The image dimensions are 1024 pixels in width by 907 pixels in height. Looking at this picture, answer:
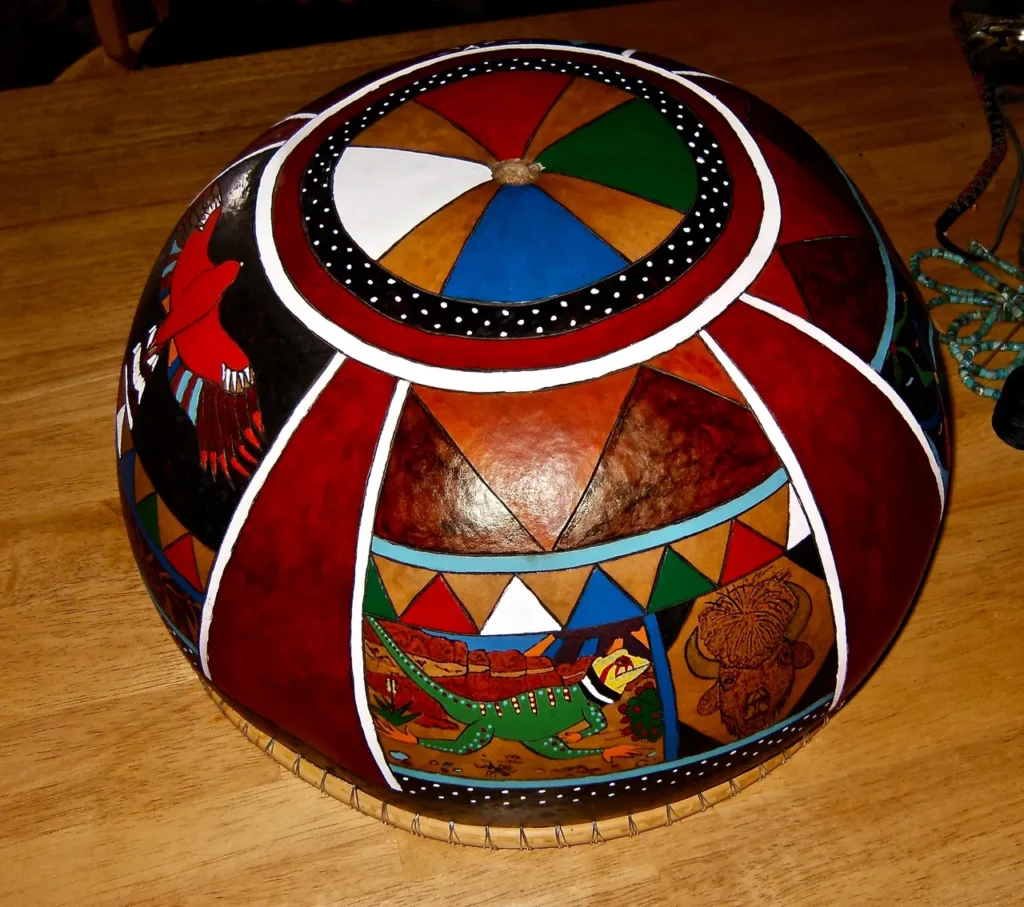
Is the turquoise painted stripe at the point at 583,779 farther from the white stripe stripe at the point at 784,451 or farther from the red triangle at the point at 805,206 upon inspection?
the red triangle at the point at 805,206

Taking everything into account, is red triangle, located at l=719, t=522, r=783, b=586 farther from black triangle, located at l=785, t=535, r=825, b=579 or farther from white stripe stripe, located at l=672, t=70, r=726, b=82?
white stripe stripe, located at l=672, t=70, r=726, b=82

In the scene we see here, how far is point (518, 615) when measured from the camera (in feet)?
3.01

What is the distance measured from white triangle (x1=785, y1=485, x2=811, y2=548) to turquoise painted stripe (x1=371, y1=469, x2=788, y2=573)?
0.17 feet

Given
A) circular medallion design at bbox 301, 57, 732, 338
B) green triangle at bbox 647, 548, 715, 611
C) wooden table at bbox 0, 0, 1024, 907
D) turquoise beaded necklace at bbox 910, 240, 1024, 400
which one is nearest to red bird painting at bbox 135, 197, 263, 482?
circular medallion design at bbox 301, 57, 732, 338

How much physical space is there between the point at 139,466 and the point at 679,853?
64 cm

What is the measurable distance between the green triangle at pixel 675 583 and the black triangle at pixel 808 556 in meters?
0.08

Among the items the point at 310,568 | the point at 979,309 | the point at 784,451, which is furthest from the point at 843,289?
the point at 979,309

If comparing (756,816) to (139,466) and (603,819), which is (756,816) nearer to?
(603,819)

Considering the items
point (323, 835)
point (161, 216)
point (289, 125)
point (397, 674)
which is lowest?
point (323, 835)

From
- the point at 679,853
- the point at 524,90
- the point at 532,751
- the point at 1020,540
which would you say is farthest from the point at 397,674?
the point at 1020,540

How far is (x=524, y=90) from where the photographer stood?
3.60 ft

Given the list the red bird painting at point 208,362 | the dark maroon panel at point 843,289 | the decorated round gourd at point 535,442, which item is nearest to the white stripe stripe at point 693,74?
the decorated round gourd at point 535,442

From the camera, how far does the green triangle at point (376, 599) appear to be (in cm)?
93

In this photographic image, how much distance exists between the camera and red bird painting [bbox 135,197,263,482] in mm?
988
